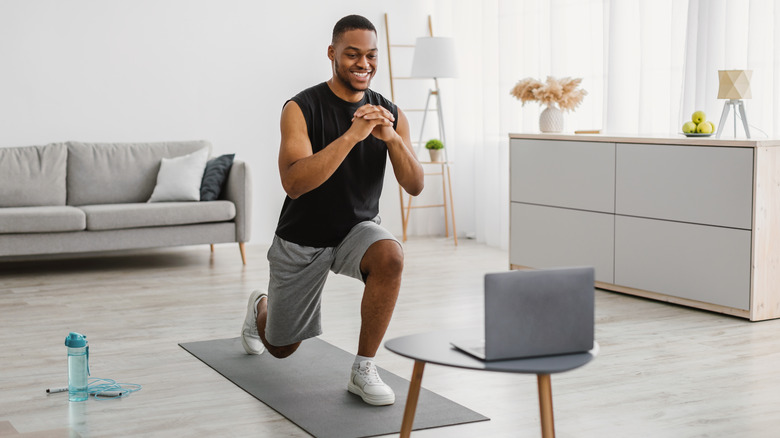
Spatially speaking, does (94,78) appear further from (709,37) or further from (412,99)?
(709,37)

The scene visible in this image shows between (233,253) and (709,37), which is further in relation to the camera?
(233,253)

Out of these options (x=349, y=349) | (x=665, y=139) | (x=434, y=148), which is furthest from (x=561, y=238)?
(x=434, y=148)

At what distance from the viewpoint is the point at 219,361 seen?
3619mm

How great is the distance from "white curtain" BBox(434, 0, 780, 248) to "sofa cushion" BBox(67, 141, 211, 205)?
2.33 meters

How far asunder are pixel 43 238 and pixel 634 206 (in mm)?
3445

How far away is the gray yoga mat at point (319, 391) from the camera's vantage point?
2.84 metres

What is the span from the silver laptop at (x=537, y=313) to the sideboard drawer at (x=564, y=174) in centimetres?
309

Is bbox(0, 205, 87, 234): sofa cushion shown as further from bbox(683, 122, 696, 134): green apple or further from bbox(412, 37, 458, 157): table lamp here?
bbox(683, 122, 696, 134): green apple

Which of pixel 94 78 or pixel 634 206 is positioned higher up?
pixel 94 78

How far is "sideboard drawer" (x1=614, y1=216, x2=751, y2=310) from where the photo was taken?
4.29 m

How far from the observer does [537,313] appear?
6.29 ft

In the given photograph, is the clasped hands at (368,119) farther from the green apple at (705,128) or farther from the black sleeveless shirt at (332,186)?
the green apple at (705,128)

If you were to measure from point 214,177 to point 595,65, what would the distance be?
258 cm

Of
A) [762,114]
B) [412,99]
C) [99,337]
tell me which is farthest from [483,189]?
[99,337]
